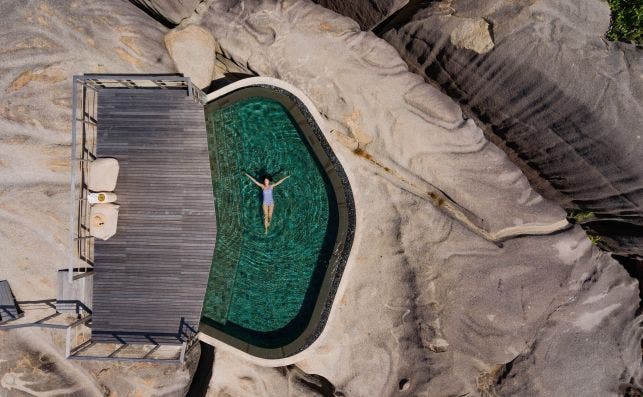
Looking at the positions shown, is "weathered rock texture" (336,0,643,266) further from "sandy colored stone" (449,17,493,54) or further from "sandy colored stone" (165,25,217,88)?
"sandy colored stone" (165,25,217,88)

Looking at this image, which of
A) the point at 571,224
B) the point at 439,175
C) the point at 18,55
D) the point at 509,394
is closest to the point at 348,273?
the point at 439,175

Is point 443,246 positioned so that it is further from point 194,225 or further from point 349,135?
point 194,225

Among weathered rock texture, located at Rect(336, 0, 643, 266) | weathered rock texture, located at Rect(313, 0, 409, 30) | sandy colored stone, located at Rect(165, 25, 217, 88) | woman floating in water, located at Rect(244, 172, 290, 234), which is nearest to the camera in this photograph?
weathered rock texture, located at Rect(336, 0, 643, 266)

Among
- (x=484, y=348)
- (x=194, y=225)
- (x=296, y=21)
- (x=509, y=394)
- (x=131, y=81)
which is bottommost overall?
(x=509, y=394)

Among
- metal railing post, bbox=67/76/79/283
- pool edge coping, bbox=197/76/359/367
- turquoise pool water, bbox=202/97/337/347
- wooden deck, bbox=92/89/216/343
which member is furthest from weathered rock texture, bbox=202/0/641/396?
metal railing post, bbox=67/76/79/283

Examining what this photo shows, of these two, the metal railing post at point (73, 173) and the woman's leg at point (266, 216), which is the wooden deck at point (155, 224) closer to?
the metal railing post at point (73, 173)

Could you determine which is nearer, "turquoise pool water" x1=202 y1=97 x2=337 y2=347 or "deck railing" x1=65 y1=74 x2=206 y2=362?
"deck railing" x1=65 y1=74 x2=206 y2=362
